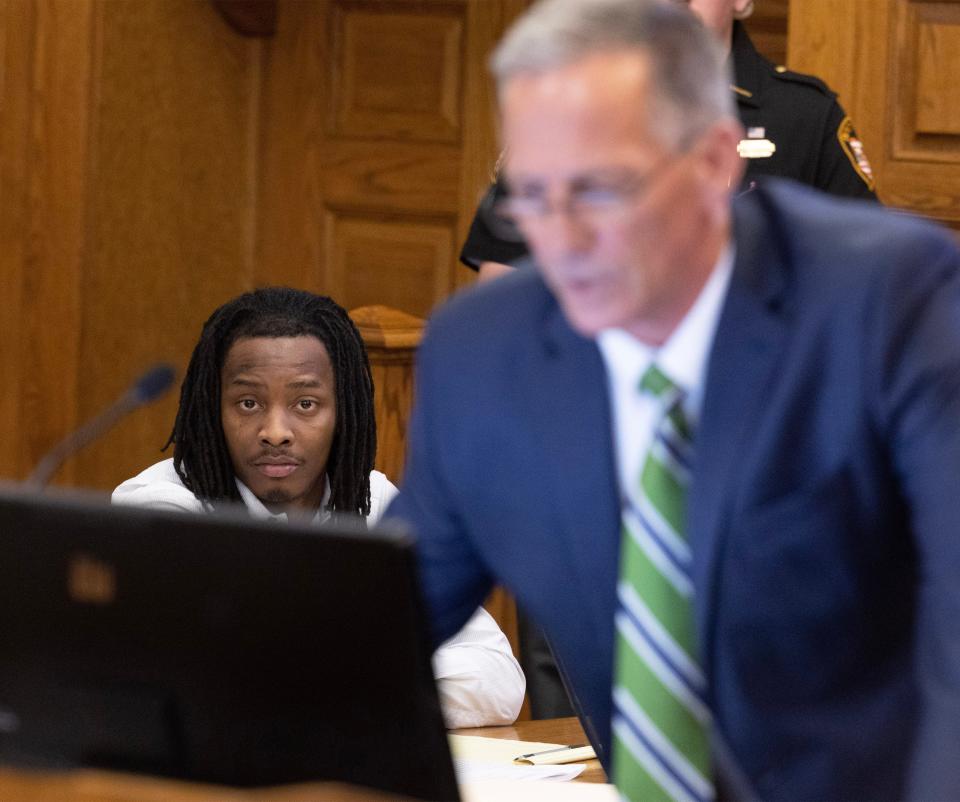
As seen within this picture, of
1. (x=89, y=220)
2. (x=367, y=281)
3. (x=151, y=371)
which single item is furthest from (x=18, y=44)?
(x=151, y=371)

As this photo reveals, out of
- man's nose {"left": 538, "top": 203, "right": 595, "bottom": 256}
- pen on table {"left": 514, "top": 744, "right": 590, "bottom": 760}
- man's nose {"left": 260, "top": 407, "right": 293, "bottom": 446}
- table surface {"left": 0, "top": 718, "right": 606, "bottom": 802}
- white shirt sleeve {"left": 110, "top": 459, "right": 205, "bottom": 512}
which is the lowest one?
pen on table {"left": 514, "top": 744, "right": 590, "bottom": 760}

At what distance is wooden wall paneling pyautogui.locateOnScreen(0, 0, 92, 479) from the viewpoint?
438 cm

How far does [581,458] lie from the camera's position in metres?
1.52

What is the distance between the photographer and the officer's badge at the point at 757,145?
2.92m

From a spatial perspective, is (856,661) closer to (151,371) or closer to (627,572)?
(627,572)

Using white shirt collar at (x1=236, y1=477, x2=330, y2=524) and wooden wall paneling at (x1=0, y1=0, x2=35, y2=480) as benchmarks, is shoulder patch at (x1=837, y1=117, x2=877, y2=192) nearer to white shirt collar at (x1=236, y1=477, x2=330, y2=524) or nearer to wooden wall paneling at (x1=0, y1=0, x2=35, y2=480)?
white shirt collar at (x1=236, y1=477, x2=330, y2=524)

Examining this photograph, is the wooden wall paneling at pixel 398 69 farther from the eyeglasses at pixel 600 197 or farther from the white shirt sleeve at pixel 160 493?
the eyeglasses at pixel 600 197

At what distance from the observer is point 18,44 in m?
4.37

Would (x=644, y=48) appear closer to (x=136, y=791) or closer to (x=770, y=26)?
(x=136, y=791)

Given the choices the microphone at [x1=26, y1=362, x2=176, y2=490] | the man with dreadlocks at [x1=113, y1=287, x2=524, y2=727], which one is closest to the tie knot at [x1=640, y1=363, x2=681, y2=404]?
the microphone at [x1=26, y1=362, x2=176, y2=490]

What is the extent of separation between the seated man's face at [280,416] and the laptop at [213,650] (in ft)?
4.63

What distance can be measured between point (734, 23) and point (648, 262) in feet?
5.96

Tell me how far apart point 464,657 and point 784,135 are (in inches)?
40.5

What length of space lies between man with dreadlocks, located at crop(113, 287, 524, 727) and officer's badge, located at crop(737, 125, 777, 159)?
706 mm
